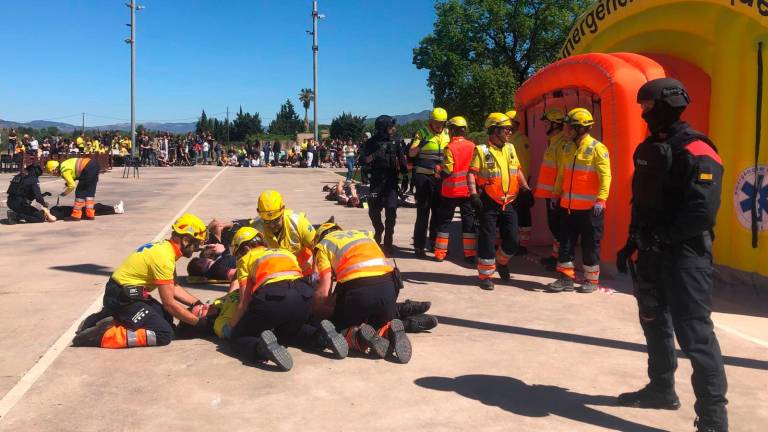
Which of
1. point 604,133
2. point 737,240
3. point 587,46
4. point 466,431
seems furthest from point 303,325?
point 587,46

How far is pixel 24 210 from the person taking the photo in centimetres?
1262

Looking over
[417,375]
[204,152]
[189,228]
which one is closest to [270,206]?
[189,228]

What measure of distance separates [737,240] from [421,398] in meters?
4.57

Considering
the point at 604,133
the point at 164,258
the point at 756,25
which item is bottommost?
the point at 164,258

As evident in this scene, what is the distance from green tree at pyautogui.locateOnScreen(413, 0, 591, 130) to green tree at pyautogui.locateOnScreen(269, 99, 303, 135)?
6417cm

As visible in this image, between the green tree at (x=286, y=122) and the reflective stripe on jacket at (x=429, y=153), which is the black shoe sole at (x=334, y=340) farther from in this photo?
the green tree at (x=286, y=122)

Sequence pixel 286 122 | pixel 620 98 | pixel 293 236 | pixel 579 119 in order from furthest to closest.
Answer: pixel 286 122 < pixel 620 98 < pixel 579 119 < pixel 293 236

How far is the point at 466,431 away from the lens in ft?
12.3

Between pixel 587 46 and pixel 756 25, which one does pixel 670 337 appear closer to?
pixel 756 25

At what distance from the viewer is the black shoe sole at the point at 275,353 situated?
4.70 m

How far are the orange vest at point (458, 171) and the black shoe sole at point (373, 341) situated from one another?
12.7 feet

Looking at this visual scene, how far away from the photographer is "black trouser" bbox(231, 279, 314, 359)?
192 inches

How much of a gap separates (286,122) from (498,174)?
4657 inches

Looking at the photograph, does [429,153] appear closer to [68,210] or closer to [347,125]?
[68,210]
